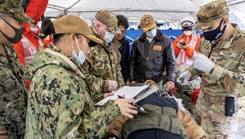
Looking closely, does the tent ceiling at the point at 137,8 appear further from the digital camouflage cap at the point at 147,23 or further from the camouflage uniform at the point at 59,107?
the camouflage uniform at the point at 59,107

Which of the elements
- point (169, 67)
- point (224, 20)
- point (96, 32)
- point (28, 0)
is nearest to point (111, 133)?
point (96, 32)

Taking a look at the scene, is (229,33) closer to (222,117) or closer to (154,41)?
(222,117)

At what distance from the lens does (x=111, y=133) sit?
1238mm

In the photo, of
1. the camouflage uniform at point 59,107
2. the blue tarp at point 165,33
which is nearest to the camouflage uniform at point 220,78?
the camouflage uniform at point 59,107

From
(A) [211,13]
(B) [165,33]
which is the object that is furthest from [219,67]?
(B) [165,33]

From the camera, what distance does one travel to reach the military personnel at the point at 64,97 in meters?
0.90

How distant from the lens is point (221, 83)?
1.65 meters

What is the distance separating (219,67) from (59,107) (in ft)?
3.96

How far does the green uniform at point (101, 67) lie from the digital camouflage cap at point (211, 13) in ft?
2.74

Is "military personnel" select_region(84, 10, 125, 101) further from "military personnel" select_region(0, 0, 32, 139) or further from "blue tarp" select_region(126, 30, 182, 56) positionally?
"blue tarp" select_region(126, 30, 182, 56)

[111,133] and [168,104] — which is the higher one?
[168,104]

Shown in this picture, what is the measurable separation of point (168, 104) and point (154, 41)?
1.60m

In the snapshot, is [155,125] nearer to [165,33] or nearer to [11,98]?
[11,98]

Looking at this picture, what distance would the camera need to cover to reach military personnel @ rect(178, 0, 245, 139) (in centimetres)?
163
